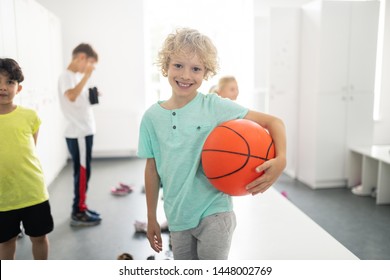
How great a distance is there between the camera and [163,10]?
16.4ft

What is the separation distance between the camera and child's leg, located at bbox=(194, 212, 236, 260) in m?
1.20

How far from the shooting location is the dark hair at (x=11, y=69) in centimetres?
123

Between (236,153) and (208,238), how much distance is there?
1.02 ft

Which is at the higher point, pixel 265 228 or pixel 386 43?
pixel 386 43

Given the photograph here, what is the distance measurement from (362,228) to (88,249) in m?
2.00

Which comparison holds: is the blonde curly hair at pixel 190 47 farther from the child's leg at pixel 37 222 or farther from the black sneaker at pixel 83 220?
the black sneaker at pixel 83 220

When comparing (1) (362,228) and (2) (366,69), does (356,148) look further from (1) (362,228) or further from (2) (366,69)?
(1) (362,228)

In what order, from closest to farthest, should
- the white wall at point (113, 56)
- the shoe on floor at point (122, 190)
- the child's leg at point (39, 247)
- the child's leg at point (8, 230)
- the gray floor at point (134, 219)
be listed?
the child's leg at point (8, 230), the child's leg at point (39, 247), the gray floor at point (134, 219), the shoe on floor at point (122, 190), the white wall at point (113, 56)

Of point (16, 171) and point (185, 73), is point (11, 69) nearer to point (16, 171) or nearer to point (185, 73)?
point (16, 171)

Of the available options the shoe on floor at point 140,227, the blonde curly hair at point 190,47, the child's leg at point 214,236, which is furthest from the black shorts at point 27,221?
the shoe on floor at point 140,227

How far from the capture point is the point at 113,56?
5.17m

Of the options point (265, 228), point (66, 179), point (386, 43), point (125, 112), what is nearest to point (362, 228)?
point (265, 228)

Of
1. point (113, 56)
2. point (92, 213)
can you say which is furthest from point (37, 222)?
point (113, 56)

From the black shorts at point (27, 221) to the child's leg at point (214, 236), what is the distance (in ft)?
2.50
